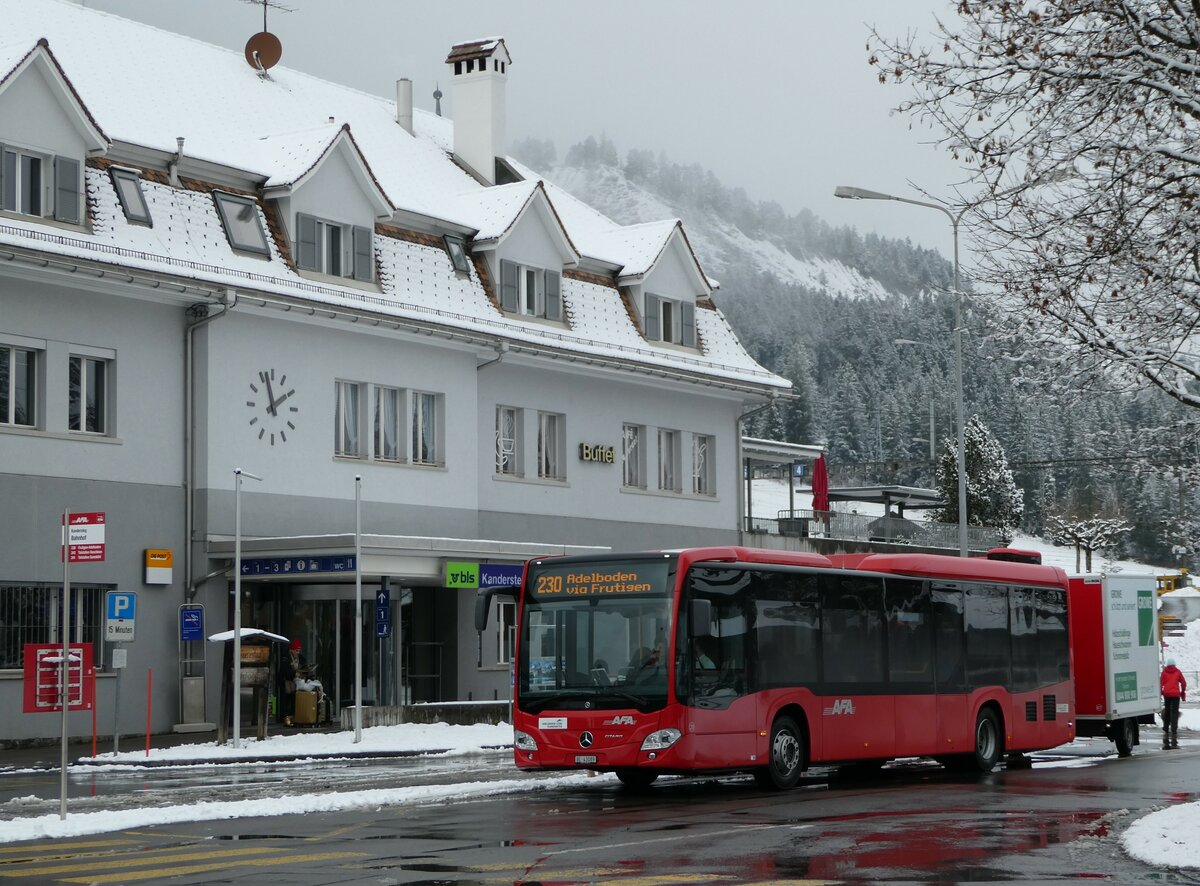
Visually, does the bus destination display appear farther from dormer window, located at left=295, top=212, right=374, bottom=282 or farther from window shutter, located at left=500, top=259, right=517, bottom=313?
window shutter, located at left=500, top=259, right=517, bottom=313

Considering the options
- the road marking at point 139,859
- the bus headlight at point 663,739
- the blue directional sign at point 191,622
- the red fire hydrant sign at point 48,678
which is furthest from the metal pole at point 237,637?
the road marking at point 139,859

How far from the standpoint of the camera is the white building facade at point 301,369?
29.7 metres

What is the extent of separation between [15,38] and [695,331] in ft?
60.2

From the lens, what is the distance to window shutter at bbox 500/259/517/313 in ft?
129

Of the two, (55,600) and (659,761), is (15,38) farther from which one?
(659,761)

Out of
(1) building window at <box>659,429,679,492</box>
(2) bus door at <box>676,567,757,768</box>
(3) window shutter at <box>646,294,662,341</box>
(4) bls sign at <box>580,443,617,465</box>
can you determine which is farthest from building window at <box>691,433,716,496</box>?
(2) bus door at <box>676,567,757,768</box>

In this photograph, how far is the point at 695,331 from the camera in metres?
45.3

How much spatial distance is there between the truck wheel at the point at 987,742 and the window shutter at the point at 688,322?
20.9 metres

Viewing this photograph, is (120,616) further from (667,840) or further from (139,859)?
(667,840)

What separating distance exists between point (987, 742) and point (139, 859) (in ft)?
47.1

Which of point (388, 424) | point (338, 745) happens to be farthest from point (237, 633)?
point (388, 424)

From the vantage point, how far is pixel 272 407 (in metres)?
33.2

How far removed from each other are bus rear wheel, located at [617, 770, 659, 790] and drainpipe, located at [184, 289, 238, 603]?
1256 centimetres

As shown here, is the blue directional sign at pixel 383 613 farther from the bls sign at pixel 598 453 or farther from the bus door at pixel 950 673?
the bus door at pixel 950 673
